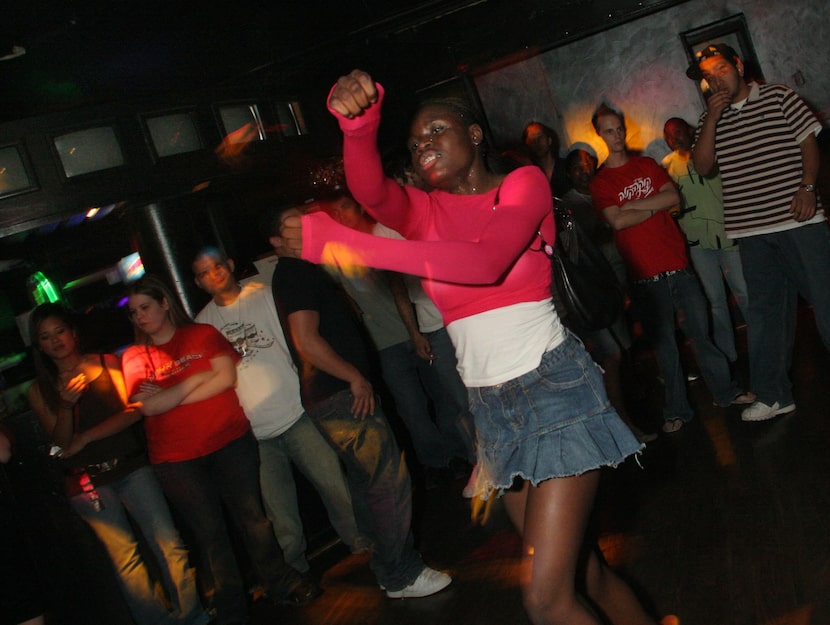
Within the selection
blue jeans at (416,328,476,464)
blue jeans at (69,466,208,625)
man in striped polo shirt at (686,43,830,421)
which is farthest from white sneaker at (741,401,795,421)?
blue jeans at (69,466,208,625)

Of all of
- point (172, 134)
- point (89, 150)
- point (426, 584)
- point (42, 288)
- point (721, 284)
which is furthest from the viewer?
point (42, 288)

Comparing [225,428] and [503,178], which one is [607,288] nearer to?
[503,178]

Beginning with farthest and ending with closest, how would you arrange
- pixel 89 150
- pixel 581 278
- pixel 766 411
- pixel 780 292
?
1. pixel 89 150
2. pixel 766 411
3. pixel 780 292
4. pixel 581 278

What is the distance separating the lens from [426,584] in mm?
3561

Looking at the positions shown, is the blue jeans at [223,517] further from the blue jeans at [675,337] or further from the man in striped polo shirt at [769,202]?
the man in striped polo shirt at [769,202]

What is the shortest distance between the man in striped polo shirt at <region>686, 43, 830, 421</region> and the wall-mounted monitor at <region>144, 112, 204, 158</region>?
365 centimetres

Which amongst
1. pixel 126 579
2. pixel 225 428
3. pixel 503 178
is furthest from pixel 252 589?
pixel 503 178

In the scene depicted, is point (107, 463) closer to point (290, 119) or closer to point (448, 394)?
point (448, 394)

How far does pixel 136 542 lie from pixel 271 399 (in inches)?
38.3

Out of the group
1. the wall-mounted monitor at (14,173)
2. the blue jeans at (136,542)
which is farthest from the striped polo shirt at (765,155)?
the wall-mounted monitor at (14,173)

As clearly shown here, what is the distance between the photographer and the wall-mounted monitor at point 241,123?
611cm

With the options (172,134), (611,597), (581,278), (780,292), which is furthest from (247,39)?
(611,597)

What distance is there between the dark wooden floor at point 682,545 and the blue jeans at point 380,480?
182 millimetres

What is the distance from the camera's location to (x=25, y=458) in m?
3.60
